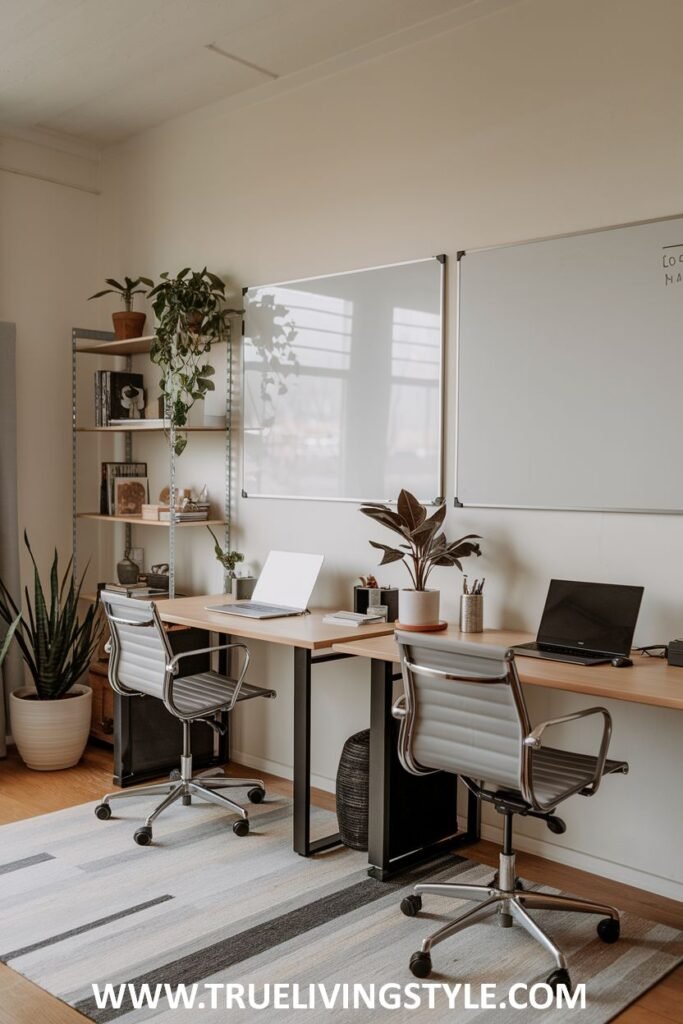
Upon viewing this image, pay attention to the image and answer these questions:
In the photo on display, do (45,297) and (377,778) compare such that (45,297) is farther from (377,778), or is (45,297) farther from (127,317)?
(377,778)

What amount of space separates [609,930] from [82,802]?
2204mm

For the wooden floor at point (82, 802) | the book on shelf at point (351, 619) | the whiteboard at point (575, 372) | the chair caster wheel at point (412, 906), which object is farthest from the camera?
the book on shelf at point (351, 619)

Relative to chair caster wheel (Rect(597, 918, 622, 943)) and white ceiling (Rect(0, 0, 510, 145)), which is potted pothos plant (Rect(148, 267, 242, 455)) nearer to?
white ceiling (Rect(0, 0, 510, 145))

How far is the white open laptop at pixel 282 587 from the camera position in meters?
3.83

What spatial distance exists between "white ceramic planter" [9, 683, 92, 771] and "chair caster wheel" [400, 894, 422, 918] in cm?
205

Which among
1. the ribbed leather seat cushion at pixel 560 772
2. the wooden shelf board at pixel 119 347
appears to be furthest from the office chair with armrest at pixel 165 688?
the wooden shelf board at pixel 119 347

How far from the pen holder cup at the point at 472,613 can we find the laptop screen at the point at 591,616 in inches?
10.2

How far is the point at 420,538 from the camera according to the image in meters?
3.41

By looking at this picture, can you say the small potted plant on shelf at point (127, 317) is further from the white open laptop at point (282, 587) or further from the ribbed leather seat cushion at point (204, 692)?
the ribbed leather seat cushion at point (204, 692)

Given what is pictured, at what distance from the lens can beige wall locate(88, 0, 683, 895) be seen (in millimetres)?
3085

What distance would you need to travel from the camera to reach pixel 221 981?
255cm

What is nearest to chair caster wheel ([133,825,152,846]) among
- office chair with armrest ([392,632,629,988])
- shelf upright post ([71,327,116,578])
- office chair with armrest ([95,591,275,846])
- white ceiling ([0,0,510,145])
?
office chair with armrest ([95,591,275,846])

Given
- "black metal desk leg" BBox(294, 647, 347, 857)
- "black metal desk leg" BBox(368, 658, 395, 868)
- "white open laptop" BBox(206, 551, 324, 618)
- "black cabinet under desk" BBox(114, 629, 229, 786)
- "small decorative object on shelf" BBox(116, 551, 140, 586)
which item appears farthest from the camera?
"small decorative object on shelf" BBox(116, 551, 140, 586)

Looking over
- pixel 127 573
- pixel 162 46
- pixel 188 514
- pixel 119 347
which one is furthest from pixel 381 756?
pixel 162 46
